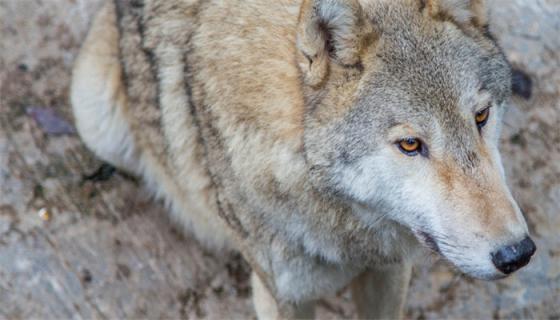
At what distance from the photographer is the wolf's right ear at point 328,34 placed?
11.2 feet

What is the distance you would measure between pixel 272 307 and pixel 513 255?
5.86 ft

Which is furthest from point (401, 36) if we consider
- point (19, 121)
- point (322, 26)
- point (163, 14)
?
point (19, 121)

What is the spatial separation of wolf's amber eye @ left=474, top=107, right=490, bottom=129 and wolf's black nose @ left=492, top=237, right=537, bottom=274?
538 millimetres

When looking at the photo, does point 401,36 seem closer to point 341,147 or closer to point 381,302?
point 341,147

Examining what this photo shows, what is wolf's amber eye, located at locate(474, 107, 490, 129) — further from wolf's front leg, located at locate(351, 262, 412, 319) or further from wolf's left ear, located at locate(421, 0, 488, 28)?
wolf's front leg, located at locate(351, 262, 412, 319)

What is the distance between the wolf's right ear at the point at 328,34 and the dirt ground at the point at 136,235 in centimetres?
220

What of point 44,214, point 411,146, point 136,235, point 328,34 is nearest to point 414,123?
point 411,146

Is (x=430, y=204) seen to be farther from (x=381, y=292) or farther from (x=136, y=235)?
(x=136, y=235)

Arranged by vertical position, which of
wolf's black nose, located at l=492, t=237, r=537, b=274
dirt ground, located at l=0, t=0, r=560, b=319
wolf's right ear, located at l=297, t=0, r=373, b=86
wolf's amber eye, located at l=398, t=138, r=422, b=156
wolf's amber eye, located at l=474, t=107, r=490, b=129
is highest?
wolf's right ear, located at l=297, t=0, r=373, b=86

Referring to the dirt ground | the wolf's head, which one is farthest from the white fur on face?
the dirt ground

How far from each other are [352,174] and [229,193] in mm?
1039

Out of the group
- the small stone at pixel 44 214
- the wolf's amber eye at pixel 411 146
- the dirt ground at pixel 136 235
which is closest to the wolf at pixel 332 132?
the wolf's amber eye at pixel 411 146

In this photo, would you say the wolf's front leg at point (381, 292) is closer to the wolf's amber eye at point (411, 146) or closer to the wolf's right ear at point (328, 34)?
the wolf's amber eye at point (411, 146)

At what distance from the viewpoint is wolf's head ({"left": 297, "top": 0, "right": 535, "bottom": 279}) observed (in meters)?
3.38
